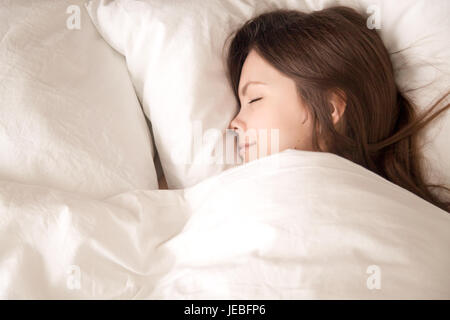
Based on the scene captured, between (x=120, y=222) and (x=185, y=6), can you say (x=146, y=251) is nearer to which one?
(x=120, y=222)

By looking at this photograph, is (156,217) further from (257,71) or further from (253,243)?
(257,71)

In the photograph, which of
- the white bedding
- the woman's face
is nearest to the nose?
the woman's face

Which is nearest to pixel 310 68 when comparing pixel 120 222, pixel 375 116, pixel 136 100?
pixel 375 116

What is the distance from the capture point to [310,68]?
3.01 feet

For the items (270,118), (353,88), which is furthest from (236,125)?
(353,88)

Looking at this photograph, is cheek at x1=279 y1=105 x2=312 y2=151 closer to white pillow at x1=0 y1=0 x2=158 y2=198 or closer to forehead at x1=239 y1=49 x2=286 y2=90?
Answer: forehead at x1=239 y1=49 x2=286 y2=90

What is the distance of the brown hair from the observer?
91cm

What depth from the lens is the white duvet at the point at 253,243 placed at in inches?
24.5

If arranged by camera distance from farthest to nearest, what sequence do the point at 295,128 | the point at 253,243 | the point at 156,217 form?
the point at 295,128, the point at 156,217, the point at 253,243

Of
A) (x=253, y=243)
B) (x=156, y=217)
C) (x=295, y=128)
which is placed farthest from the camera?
(x=295, y=128)

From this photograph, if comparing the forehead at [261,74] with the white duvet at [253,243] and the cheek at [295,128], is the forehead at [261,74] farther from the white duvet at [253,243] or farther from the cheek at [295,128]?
the white duvet at [253,243]

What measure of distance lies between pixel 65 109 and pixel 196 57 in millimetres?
307

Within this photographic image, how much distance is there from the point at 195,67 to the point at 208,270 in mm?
475

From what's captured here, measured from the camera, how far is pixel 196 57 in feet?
3.07
